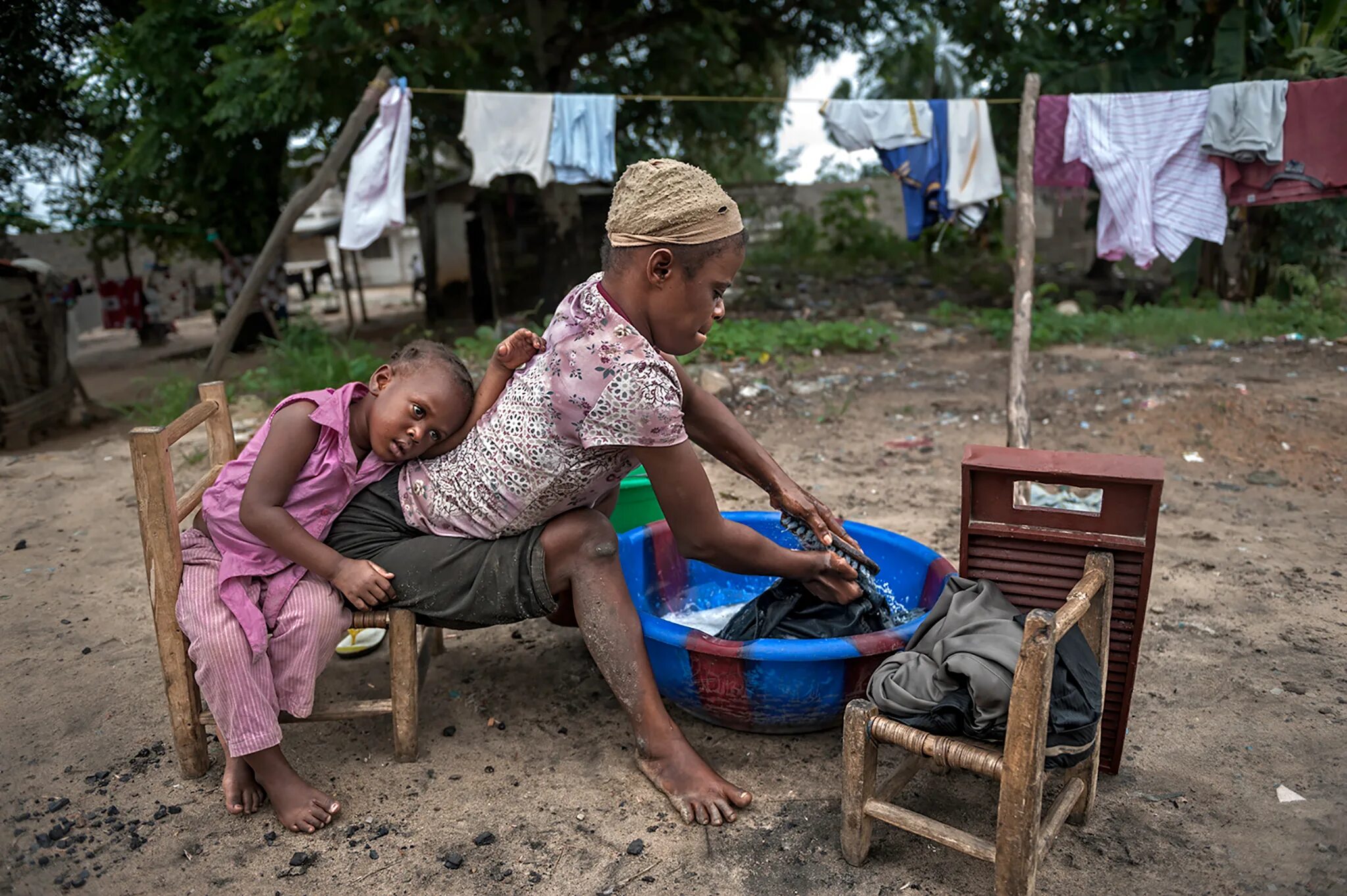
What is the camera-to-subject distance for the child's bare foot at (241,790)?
7.44 feet

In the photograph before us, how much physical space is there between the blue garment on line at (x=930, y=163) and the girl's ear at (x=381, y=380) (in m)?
5.34

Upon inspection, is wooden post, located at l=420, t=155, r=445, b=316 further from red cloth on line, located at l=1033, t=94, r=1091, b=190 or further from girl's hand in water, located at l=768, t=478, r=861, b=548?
girl's hand in water, located at l=768, t=478, r=861, b=548

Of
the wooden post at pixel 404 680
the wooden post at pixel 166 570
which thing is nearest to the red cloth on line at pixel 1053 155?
the wooden post at pixel 404 680

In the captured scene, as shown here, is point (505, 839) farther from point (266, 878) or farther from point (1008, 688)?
point (1008, 688)

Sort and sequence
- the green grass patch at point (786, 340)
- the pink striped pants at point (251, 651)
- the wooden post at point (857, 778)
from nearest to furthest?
the wooden post at point (857, 778)
the pink striped pants at point (251, 651)
the green grass patch at point (786, 340)

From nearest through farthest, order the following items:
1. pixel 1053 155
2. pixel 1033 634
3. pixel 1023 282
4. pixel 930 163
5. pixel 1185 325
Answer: pixel 1033 634, pixel 1023 282, pixel 1053 155, pixel 930 163, pixel 1185 325

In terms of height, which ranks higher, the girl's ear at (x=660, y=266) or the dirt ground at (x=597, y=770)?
the girl's ear at (x=660, y=266)

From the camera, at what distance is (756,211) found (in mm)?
14680

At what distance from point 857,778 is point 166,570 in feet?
5.65

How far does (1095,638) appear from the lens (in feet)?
6.83

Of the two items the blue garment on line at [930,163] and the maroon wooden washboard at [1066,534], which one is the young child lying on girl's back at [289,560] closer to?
the maroon wooden washboard at [1066,534]

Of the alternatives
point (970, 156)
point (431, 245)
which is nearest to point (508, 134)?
point (970, 156)

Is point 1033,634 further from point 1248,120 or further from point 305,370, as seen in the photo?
point 305,370

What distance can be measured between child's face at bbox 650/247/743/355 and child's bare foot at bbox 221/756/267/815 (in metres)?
1.49
